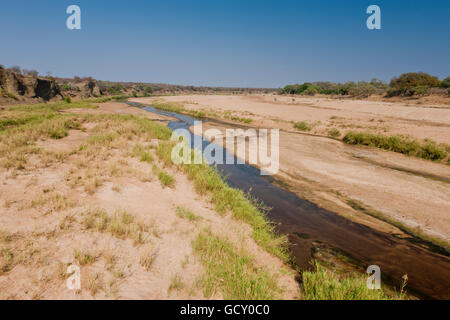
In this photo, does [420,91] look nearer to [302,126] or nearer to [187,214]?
[302,126]

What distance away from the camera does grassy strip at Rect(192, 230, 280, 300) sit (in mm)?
3441

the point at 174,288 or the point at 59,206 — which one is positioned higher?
the point at 59,206

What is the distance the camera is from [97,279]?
340 cm

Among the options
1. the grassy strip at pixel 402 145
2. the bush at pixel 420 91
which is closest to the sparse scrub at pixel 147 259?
the grassy strip at pixel 402 145

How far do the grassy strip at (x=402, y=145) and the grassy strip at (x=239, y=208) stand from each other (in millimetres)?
12734

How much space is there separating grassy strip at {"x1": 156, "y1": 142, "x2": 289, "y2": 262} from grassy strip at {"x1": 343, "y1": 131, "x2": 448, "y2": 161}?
12734 millimetres

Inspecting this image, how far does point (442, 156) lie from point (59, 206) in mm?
18645

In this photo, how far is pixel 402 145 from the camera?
14383 millimetres

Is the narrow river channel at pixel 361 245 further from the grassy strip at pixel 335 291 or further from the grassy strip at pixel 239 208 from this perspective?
the grassy strip at pixel 335 291

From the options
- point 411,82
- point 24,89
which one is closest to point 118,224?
point 24,89

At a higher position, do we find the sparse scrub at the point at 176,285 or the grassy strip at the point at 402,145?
the grassy strip at the point at 402,145

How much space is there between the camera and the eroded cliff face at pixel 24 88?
29859 millimetres
